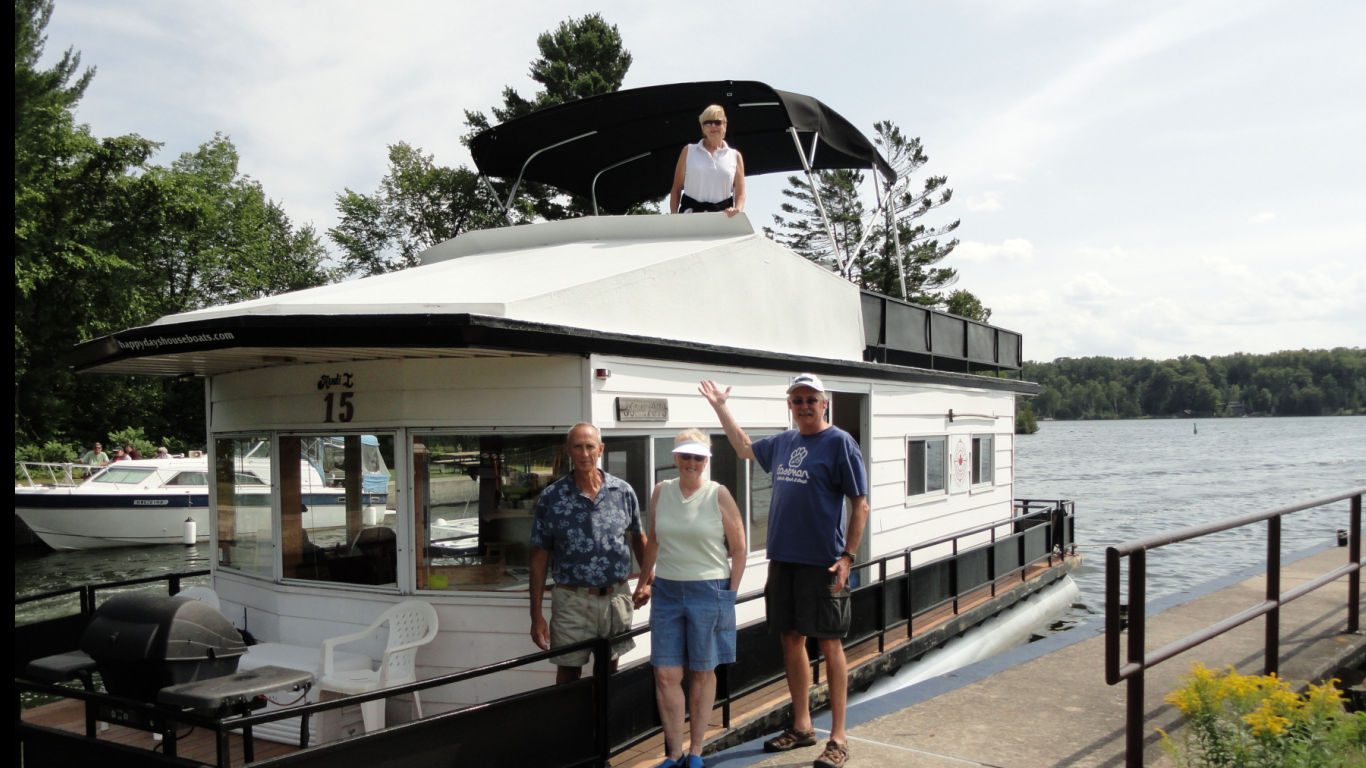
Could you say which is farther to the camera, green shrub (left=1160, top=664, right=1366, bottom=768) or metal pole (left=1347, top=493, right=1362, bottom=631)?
metal pole (left=1347, top=493, right=1362, bottom=631)

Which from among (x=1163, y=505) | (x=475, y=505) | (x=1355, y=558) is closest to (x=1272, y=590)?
(x=1355, y=558)

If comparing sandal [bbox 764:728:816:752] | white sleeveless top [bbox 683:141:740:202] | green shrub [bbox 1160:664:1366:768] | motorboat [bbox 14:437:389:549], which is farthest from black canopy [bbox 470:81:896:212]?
motorboat [bbox 14:437:389:549]

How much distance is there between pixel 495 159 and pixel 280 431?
4721mm

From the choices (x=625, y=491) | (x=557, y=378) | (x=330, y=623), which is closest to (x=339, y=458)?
(x=330, y=623)

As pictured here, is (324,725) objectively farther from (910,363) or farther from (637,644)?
(910,363)

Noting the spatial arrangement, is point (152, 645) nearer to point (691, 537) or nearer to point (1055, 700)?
point (691, 537)

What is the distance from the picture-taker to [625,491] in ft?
18.0

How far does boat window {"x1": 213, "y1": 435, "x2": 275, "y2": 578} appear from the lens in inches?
272

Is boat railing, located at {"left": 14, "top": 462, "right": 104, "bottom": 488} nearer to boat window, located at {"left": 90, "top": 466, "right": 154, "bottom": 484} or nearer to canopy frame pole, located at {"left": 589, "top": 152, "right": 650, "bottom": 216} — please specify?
boat window, located at {"left": 90, "top": 466, "right": 154, "bottom": 484}

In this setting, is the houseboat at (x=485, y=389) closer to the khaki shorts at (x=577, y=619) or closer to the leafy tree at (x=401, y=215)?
the khaki shorts at (x=577, y=619)

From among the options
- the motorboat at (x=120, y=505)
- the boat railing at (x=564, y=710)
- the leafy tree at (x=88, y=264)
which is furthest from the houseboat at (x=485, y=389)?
the leafy tree at (x=88, y=264)

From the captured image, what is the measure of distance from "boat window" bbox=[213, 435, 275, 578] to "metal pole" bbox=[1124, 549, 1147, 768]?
209 inches

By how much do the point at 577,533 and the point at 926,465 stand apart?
20.0 ft

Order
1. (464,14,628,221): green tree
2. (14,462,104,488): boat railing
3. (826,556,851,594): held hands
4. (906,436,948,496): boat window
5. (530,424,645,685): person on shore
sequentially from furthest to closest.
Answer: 1. (464,14,628,221): green tree
2. (14,462,104,488): boat railing
3. (906,436,948,496): boat window
4. (530,424,645,685): person on shore
5. (826,556,851,594): held hands
